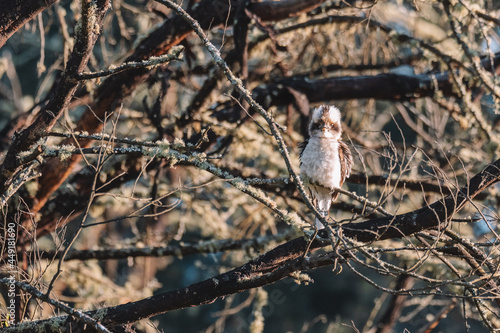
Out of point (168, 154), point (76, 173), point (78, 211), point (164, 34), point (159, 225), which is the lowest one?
point (168, 154)

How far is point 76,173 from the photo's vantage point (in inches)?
159

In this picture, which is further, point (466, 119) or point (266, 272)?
point (466, 119)

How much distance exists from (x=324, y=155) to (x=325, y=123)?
0.23 metres

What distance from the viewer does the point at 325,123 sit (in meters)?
3.60

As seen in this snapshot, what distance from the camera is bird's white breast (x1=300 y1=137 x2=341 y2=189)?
3.53 m

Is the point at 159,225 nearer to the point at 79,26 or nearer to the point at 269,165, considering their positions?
the point at 269,165

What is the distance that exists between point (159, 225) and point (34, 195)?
5669 mm

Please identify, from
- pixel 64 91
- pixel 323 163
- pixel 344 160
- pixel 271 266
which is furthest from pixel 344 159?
pixel 64 91

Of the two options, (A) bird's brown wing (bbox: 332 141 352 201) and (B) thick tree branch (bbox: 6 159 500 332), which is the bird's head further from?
(B) thick tree branch (bbox: 6 159 500 332)

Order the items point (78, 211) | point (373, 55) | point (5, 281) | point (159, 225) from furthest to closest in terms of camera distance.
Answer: point (159, 225) → point (373, 55) → point (78, 211) → point (5, 281)

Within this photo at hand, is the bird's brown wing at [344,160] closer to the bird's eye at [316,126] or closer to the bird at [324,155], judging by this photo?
the bird at [324,155]

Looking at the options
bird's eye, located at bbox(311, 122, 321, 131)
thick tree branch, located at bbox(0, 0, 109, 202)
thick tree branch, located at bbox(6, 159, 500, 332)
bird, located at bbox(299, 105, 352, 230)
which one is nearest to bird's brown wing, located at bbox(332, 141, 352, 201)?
bird, located at bbox(299, 105, 352, 230)

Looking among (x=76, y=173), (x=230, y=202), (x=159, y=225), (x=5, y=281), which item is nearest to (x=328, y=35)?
(x=230, y=202)

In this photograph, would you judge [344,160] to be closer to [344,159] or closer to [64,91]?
[344,159]
